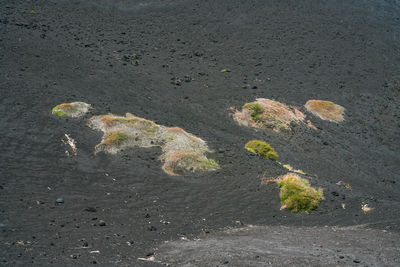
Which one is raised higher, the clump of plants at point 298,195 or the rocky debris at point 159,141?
the rocky debris at point 159,141

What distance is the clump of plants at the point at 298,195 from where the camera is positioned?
1994 centimetres

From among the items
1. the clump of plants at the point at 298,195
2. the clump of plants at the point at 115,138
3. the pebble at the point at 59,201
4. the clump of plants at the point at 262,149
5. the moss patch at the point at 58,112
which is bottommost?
the clump of plants at the point at 298,195

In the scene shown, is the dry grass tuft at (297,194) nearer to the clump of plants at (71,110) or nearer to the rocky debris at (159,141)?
the rocky debris at (159,141)

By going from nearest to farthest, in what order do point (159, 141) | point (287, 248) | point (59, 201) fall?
point (287, 248), point (59, 201), point (159, 141)

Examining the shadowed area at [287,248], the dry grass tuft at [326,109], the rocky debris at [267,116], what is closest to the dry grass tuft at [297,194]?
the shadowed area at [287,248]

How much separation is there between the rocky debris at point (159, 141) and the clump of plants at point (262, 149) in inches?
104

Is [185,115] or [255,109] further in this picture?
[255,109]

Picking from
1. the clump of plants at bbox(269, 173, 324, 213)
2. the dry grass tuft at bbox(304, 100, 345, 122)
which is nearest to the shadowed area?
the clump of plants at bbox(269, 173, 324, 213)

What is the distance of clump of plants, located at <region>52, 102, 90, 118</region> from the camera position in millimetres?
23467

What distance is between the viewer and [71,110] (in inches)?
938

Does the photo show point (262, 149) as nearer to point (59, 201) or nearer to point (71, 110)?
point (71, 110)

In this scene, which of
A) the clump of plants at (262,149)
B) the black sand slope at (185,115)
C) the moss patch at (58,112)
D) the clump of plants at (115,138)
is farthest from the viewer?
the clump of plants at (262,149)

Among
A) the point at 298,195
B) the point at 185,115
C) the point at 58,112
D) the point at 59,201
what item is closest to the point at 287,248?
the point at 298,195

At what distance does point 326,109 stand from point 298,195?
39.9ft
